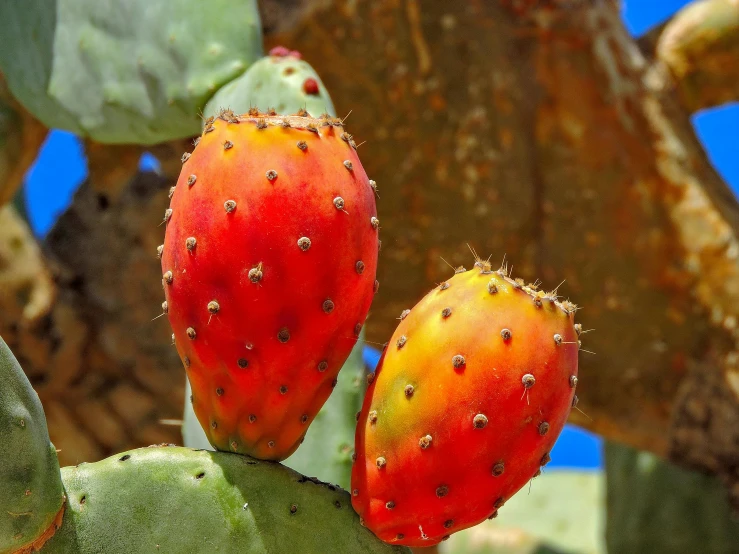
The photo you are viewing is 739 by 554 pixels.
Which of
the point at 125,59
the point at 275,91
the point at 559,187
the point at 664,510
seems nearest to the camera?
the point at 275,91

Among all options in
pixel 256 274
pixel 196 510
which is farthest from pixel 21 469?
pixel 256 274

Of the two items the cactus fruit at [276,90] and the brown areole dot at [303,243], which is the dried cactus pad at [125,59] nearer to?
the cactus fruit at [276,90]

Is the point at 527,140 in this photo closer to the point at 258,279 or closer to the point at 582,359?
the point at 582,359

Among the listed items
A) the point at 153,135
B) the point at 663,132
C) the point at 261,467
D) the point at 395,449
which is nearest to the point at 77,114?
the point at 153,135

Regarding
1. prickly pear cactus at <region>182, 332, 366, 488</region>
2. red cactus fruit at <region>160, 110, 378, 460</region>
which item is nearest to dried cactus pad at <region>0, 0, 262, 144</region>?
prickly pear cactus at <region>182, 332, 366, 488</region>

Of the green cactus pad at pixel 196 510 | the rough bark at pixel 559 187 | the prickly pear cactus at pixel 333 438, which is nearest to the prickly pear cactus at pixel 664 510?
the rough bark at pixel 559 187

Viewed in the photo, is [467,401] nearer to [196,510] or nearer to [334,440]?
[196,510]
